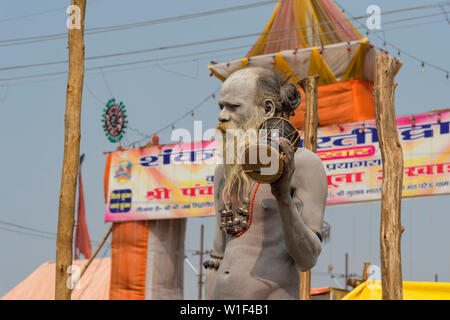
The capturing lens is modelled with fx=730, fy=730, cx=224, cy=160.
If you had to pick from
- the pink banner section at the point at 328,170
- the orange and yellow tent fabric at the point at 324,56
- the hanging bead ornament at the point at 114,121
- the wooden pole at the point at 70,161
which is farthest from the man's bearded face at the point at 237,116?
the hanging bead ornament at the point at 114,121

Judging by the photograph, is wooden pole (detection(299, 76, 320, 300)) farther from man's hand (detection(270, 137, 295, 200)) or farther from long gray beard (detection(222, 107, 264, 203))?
man's hand (detection(270, 137, 295, 200))

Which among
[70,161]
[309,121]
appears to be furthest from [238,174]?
[309,121]

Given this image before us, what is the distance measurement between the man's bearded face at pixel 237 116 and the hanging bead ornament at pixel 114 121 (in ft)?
56.5

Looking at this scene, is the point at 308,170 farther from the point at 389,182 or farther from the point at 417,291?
→ the point at 417,291

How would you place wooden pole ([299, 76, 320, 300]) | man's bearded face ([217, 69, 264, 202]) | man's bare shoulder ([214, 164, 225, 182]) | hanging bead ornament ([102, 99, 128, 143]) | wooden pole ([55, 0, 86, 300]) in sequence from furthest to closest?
1. hanging bead ornament ([102, 99, 128, 143])
2. wooden pole ([299, 76, 320, 300])
3. wooden pole ([55, 0, 86, 300])
4. man's bare shoulder ([214, 164, 225, 182])
5. man's bearded face ([217, 69, 264, 202])

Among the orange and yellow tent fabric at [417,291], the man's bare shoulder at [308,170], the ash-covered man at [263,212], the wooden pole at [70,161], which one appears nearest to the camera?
the ash-covered man at [263,212]

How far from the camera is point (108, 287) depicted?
21500mm

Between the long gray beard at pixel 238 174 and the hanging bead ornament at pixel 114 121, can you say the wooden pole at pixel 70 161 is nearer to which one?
the long gray beard at pixel 238 174

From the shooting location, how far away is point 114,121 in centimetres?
→ 2075

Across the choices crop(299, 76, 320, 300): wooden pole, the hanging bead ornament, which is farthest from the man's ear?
the hanging bead ornament

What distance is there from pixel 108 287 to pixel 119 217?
268cm

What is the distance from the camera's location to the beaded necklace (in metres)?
3.27

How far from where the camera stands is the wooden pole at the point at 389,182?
987cm

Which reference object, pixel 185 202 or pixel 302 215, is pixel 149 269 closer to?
pixel 185 202
